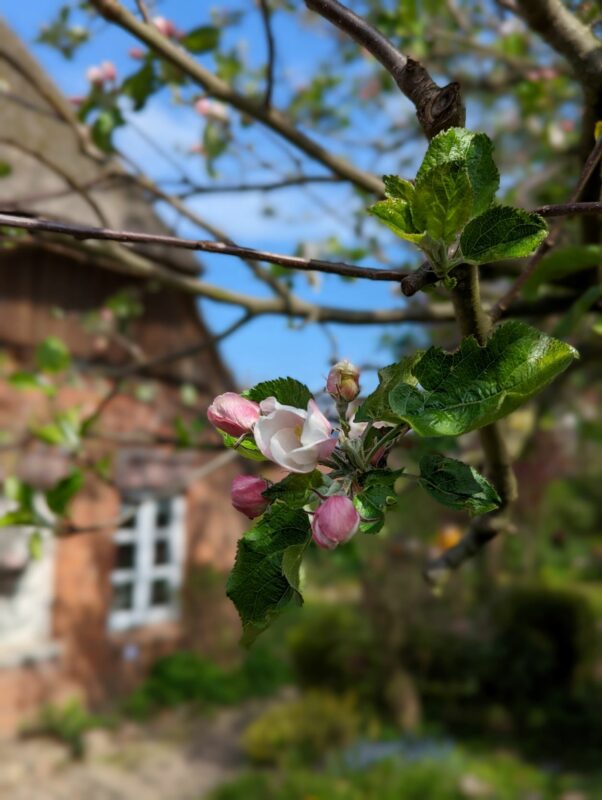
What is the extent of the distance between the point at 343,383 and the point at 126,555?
22.3ft

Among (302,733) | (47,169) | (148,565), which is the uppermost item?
→ (47,169)

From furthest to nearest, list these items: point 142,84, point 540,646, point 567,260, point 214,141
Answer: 1. point 540,646
2. point 214,141
3. point 142,84
4. point 567,260

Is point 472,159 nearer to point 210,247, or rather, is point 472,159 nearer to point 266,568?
point 210,247

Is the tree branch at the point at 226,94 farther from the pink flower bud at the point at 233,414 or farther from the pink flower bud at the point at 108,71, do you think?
the pink flower bud at the point at 233,414

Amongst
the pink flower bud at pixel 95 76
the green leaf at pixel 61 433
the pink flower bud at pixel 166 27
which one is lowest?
the green leaf at pixel 61 433

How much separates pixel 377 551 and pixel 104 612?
2.53 m

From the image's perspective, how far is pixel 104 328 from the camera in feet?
14.2

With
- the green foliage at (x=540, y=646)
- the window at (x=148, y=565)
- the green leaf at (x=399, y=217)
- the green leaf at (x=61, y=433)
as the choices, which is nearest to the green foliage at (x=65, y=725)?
the window at (x=148, y=565)

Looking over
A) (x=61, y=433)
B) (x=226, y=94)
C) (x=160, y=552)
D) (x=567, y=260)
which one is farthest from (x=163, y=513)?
(x=567, y=260)

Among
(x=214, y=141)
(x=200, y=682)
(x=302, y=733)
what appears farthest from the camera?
(x=200, y=682)

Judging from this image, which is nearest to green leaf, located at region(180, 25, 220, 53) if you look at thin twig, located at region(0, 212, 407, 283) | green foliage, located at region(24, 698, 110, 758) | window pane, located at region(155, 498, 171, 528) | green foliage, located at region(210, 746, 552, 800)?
thin twig, located at region(0, 212, 407, 283)

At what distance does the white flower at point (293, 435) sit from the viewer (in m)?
0.56

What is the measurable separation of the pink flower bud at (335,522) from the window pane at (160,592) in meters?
7.01

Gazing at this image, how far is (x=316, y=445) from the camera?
0.56 m
